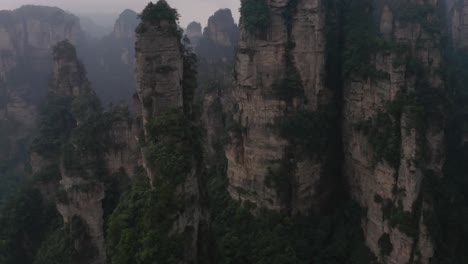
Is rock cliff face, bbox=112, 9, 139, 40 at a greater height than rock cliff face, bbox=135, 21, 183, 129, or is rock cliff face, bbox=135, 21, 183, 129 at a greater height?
rock cliff face, bbox=112, 9, 139, 40

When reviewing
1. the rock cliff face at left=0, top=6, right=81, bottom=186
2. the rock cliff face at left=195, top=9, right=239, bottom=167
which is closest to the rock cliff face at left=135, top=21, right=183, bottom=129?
the rock cliff face at left=195, top=9, right=239, bottom=167

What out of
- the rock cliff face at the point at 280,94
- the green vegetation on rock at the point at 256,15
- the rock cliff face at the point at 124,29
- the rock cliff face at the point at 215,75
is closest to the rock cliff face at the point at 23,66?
the rock cliff face at the point at 124,29

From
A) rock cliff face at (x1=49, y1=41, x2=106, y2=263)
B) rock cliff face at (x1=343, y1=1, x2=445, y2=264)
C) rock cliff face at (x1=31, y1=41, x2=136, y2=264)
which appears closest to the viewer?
rock cliff face at (x1=343, y1=1, x2=445, y2=264)

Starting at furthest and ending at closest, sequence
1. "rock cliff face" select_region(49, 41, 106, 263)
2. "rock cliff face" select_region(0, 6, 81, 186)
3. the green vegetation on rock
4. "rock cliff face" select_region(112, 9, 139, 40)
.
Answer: "rock cliff face" select_region(112, 9, 139, 40)
"rock cliff face" select_region(0, 6, 81, 186)
the green vegetation on rock
"rock cliff face" select_region(49, 41, 106, 263)

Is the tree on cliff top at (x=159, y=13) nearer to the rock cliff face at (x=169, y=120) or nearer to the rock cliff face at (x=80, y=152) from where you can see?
the rock cliff face at (x=169, y=120)

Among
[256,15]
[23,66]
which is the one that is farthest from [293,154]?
[23,66]

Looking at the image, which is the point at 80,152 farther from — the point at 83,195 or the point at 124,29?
the point at 124,29

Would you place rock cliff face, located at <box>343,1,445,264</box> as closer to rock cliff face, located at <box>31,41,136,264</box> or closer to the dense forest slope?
the dense forest slope
